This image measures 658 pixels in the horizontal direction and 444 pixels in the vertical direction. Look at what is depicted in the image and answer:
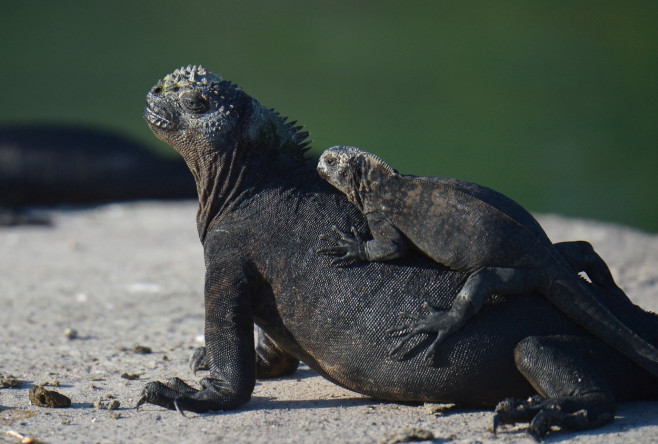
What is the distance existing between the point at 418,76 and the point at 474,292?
11.1 metres

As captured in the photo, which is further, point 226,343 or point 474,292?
point 226,343

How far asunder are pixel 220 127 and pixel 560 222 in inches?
238

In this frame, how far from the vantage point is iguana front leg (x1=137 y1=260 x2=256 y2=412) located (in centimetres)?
390

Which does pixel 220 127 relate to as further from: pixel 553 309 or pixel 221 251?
pixel 553 309

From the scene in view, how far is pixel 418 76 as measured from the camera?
1432 centimetres

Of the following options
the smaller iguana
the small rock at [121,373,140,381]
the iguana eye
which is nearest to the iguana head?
the iguana eye

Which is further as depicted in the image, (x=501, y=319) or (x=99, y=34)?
(x=99, y=34)

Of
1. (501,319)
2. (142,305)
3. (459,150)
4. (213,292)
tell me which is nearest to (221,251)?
(213,292)

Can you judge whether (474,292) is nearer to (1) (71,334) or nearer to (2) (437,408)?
(2) (437,408)

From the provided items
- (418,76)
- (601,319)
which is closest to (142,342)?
(601,319)

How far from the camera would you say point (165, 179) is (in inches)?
475

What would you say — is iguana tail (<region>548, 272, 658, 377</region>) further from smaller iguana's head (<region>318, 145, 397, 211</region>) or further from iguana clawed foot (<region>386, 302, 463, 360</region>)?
smaller iguana's head (<region>318, 145, 397, 211</region>)

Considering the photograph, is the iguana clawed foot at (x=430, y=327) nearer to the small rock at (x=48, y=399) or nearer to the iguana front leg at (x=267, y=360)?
the iguana front leg at (x=267, y=360)

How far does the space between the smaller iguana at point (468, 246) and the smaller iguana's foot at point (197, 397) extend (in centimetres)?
73
